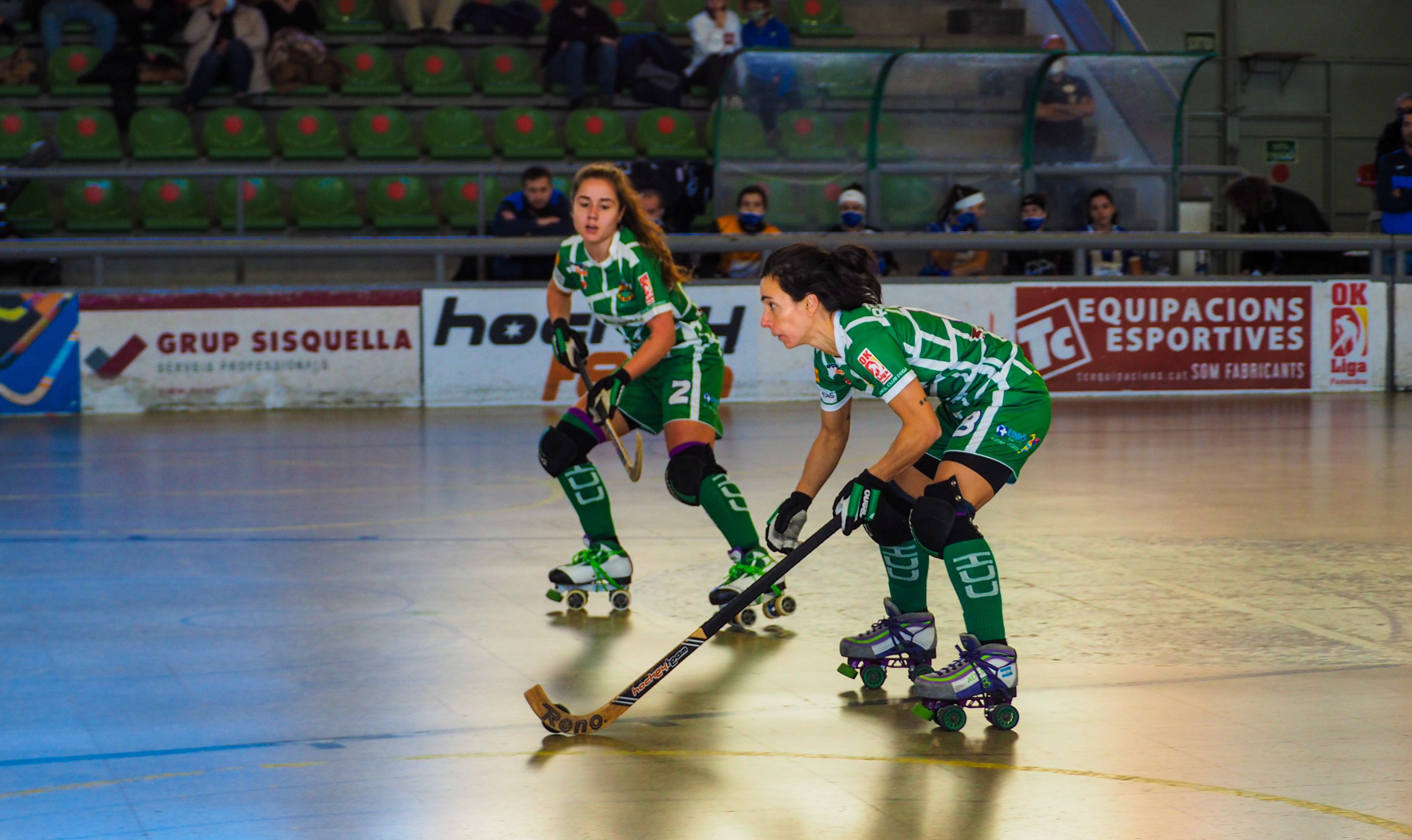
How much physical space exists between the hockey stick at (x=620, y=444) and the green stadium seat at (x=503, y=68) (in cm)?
1246

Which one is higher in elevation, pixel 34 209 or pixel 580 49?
pixel 580 49

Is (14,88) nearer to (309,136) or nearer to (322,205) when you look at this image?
(309,136)

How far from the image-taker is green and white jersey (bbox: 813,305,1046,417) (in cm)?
455

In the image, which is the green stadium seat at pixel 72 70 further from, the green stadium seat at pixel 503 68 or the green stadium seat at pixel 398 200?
the green stadium seat at pixel 503 68

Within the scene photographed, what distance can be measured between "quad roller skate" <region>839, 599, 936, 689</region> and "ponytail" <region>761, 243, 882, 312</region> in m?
1.05

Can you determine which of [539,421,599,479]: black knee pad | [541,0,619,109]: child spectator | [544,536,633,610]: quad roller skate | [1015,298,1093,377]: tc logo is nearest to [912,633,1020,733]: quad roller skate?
[544,536,633,610]: quad roller skate

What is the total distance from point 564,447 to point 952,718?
231 centimetres

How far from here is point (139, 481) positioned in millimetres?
9859

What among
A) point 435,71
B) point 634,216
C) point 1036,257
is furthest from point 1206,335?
point 634,216

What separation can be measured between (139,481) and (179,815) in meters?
6.43

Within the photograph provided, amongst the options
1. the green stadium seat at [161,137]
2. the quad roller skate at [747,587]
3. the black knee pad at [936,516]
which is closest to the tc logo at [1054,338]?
the green stadium seat at [161,137]

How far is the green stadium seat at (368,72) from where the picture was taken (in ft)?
60.6

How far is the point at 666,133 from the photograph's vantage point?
18234 millimetres

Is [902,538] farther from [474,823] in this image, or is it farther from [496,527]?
[496,527]
